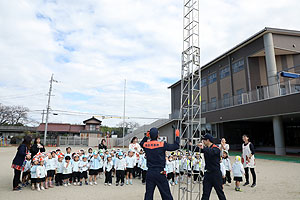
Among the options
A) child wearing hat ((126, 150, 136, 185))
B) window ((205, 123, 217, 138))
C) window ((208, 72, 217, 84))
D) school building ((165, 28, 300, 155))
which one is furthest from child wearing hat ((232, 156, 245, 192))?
window ((208, 72, 217, 84))

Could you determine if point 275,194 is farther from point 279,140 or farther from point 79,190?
point 279,140

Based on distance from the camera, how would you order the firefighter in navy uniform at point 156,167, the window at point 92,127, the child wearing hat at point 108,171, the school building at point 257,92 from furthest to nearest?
the window at point 92,127
the school building at point 257,92
the child wearing hat at point 108,171
the firefighter in navy uniform at point 156,167

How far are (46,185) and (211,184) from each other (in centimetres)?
616

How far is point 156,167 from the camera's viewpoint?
451cm

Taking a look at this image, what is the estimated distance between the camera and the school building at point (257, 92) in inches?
680

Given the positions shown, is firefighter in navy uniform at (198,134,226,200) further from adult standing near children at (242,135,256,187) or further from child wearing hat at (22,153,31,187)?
child wearing hat at (22,153,31,187)

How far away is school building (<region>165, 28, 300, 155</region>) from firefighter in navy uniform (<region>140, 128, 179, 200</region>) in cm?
1527

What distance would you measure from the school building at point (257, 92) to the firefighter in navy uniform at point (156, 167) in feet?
50.1

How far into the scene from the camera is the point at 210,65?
29984 millimetres

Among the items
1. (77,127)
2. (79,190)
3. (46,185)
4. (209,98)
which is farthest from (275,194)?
(77,127)

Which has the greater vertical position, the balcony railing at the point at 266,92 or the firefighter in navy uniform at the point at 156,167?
the balcony railing at the point at 266,92

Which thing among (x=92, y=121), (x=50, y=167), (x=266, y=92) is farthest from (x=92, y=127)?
(x=50, y=167)

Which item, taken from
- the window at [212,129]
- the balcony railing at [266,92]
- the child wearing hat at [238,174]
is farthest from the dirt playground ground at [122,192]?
the window at [212,129]

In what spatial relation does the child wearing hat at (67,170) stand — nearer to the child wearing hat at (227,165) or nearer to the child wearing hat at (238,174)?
the child wearing hat at (227,165)
